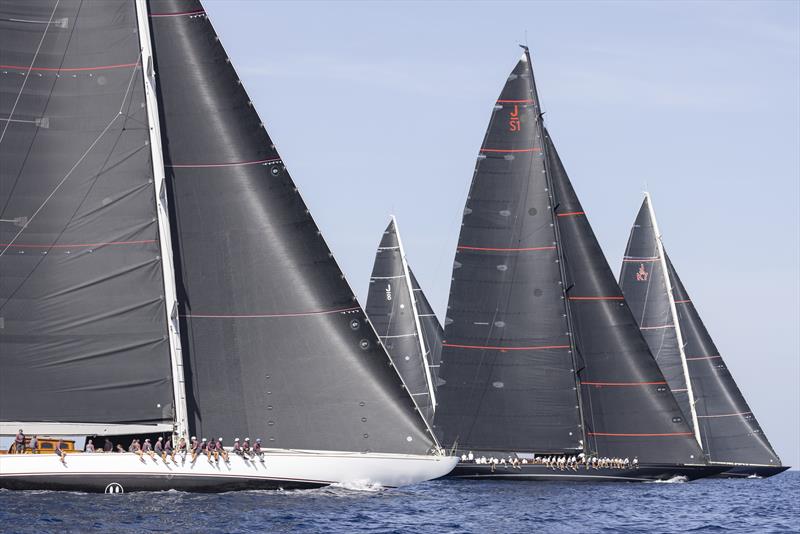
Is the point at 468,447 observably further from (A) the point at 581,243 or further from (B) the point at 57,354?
(B) the point at 57,354

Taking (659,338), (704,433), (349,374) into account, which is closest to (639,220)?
(659,338)

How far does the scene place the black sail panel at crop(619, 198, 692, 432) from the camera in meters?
69.2

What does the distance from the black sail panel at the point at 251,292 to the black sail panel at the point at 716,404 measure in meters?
34.8

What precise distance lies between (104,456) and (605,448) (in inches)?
950

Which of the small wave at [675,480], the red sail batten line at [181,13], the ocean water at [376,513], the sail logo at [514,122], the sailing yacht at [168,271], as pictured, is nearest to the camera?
the ocean water at [376,513]

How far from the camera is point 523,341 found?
52.9 m

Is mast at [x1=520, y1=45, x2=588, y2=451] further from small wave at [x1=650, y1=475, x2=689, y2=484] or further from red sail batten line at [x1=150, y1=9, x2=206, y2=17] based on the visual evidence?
red sail batten line at [x1=150, y1=9, x2=206, y2=17]

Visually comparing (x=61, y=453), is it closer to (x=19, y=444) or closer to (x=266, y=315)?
(x=19, y=444)

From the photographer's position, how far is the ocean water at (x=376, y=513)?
31766 mm

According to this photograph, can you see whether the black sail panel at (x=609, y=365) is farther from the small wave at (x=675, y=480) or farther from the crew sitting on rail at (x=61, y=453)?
the crew sitting on rail at (x=61, y=453)

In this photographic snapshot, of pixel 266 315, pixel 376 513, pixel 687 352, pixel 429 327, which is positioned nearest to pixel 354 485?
pixel 376 513

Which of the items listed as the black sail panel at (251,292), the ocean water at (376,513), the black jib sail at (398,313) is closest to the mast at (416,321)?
the black jib sail at (398,313)

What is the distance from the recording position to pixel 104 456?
35969mm

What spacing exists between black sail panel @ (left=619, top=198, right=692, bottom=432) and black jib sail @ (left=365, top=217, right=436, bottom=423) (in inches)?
415
